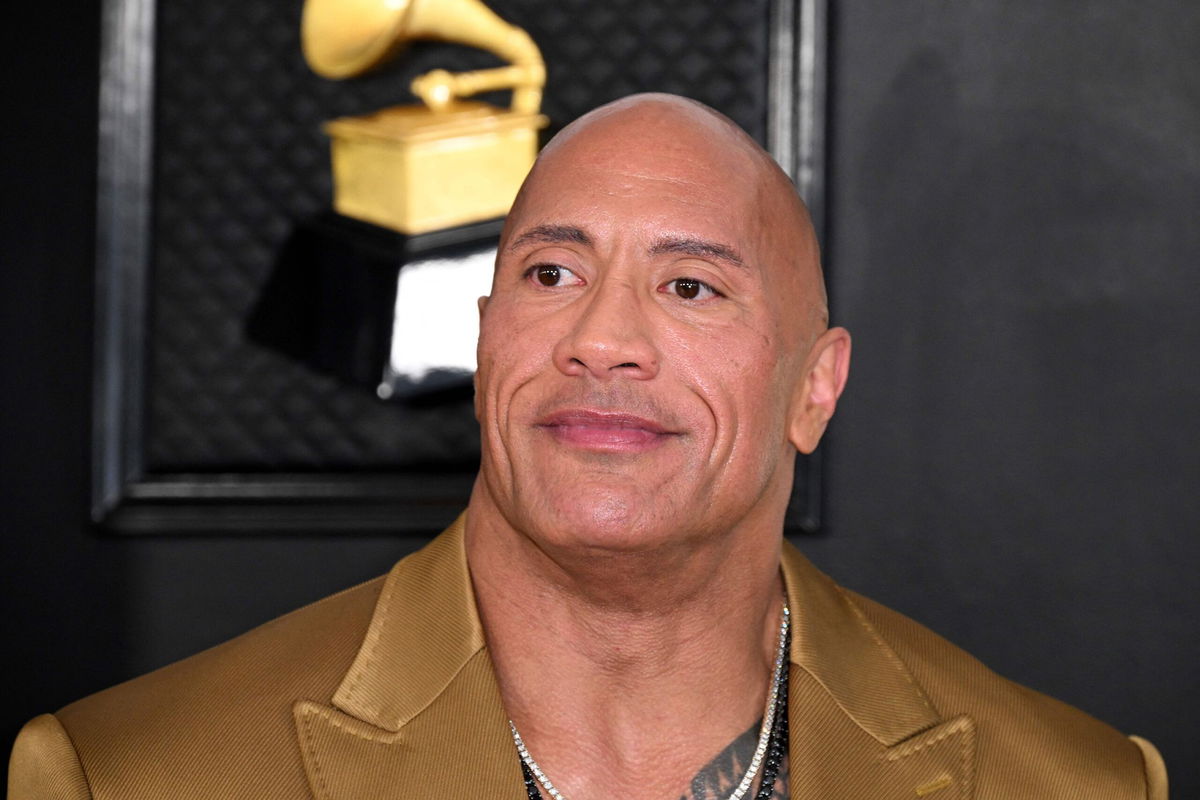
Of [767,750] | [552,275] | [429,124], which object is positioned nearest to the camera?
[552,275]

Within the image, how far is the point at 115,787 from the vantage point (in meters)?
1.41

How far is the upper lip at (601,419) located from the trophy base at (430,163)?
127 cm

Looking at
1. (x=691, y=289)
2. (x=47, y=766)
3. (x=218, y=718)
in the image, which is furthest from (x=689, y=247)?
(x=47, y=766)

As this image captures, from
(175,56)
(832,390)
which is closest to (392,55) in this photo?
(175,56)

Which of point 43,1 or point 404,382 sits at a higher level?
point 43,1

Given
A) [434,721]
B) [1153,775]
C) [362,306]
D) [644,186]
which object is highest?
[644,186]

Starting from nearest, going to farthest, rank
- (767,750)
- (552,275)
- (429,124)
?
(552,275) → (767,750) → (429,124)

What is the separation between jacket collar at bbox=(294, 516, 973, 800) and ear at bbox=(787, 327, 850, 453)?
18cm

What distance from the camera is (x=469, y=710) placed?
1.47 metres

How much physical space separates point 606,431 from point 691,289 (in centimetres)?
16

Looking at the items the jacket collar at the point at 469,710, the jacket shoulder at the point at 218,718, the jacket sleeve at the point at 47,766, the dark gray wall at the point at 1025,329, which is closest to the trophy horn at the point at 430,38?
the dark gray wall at the point at 1025,329

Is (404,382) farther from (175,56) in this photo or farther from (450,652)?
(450,652)

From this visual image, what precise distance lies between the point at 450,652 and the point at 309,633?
0.15 metres

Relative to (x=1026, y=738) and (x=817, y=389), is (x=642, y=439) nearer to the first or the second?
(x=817, y=389)
